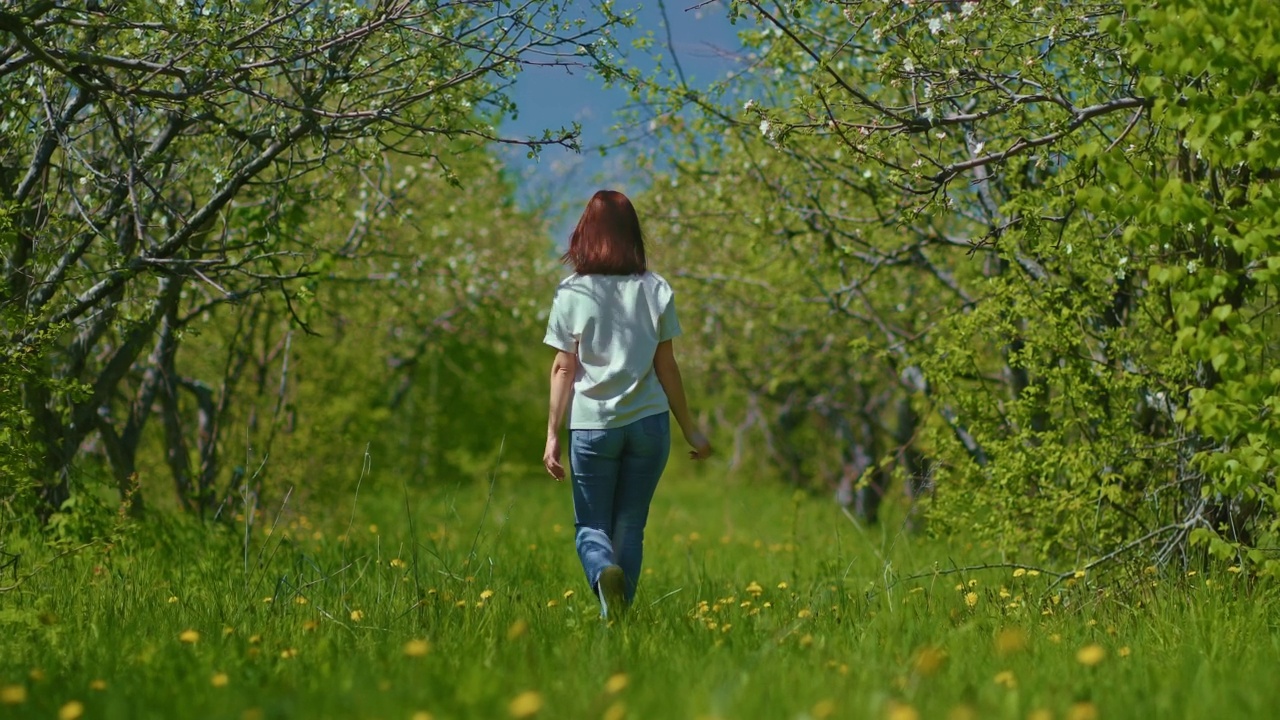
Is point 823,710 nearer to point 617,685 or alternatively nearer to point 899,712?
point 899,712

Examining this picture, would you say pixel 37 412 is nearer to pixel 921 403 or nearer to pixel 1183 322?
pixel 921 403

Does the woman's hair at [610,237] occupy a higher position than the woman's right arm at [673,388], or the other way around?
the woman's hair at [610,237]

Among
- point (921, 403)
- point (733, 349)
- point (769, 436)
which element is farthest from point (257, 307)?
point (769, 436)

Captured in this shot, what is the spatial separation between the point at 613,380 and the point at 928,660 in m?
2.06

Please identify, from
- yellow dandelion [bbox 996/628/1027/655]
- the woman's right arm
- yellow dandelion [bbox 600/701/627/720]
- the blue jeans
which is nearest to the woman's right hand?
the woman's right arm

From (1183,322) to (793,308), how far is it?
257 inches

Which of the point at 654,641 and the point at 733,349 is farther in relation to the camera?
the point at 733,349

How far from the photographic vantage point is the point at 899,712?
2605 mm

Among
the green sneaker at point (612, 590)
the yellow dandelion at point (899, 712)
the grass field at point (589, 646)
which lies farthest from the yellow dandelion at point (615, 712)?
the green sneaker at point (612, 590)

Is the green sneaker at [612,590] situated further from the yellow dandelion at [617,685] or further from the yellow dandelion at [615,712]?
the yellow dandelion at [615,712]

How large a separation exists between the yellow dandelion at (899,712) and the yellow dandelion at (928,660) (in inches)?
7.1

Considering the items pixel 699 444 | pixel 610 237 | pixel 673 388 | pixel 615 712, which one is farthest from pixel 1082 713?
pixel 610 237

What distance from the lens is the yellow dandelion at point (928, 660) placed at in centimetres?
303

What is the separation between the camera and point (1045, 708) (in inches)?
120
